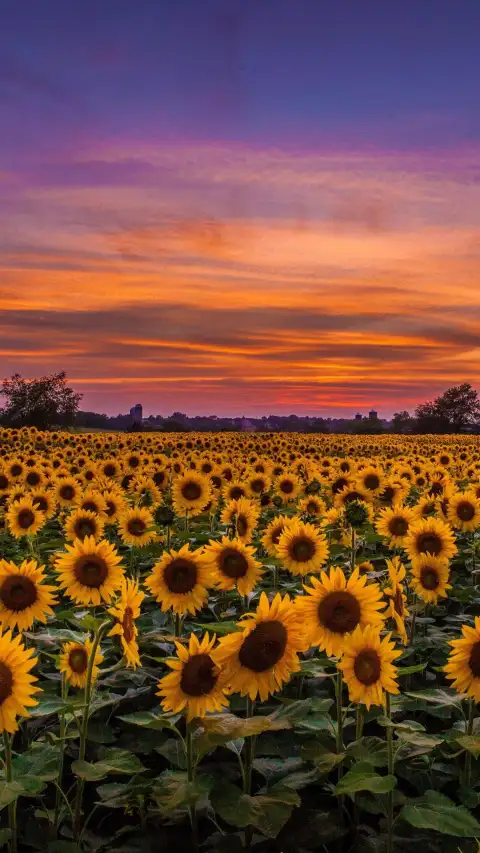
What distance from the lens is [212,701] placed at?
14.6 ft

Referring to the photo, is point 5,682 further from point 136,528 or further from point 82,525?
point 136,528

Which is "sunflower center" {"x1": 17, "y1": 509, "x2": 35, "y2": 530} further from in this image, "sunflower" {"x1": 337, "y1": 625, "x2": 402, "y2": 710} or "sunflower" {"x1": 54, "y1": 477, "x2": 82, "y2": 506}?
"sunflower" {"x1": 337, "y1": 625, "x2": 402, "y2": 710}

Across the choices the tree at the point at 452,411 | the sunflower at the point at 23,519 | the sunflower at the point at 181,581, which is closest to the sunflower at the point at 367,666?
the sunflower at the point at 181,581

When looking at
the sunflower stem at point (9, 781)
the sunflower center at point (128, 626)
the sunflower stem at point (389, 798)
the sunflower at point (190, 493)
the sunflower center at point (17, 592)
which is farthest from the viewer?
the sunflower at point (190, 493)

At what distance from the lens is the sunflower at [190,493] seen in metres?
12.3

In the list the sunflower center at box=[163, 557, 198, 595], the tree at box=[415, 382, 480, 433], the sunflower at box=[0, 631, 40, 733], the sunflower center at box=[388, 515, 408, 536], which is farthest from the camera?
the tree at box=[415, 382, 480, 433]

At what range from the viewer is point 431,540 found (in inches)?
316

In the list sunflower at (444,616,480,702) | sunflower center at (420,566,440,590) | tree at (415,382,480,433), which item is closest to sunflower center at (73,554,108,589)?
sunflower at (444,616,480,702)

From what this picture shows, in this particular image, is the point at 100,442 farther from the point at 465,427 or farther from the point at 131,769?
the point at 465,427

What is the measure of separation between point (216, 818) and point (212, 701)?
1.53 meters

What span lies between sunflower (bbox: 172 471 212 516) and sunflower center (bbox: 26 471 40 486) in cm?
512

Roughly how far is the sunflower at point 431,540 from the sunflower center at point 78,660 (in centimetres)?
363

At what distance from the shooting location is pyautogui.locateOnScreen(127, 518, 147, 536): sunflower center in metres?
10.1

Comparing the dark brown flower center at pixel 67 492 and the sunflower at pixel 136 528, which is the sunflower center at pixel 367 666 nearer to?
the sunflower at pixel 136 528
